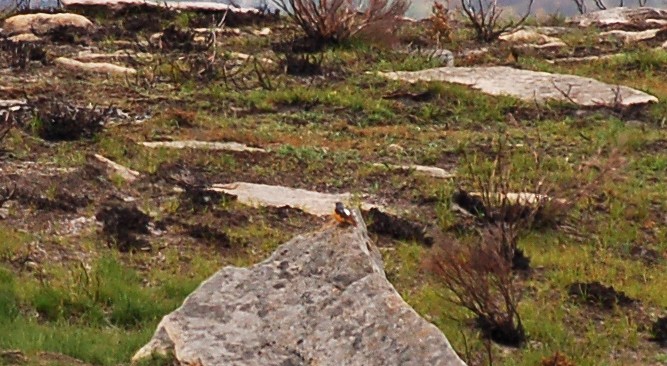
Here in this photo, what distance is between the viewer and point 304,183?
30.9 ft

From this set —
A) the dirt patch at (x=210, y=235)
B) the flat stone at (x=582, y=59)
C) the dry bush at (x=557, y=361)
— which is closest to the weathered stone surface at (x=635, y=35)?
the flat stone at (x=582, y=59)

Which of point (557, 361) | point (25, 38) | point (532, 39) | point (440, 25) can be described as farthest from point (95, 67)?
point (557, 361)

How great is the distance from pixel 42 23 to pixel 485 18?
5559 millimetres

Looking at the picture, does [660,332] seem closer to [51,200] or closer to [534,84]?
[51,200]

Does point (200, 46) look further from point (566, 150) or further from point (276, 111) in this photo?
point (566, 150)

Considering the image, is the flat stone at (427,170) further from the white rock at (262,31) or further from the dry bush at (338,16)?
the white rock at (262,31)

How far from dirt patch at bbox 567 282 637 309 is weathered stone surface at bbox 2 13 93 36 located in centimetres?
893

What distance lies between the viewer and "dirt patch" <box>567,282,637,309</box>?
23.6ft

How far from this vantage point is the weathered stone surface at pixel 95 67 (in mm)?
12724

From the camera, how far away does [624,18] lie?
691 inches

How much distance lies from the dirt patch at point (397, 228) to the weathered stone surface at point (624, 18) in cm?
952

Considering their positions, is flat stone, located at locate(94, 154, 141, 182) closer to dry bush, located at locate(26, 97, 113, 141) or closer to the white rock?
dry bush, located at locate(26, 97, 113, 141)

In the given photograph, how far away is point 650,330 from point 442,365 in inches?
95.6

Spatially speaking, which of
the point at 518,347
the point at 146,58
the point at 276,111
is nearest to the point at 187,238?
the point at 518,347
